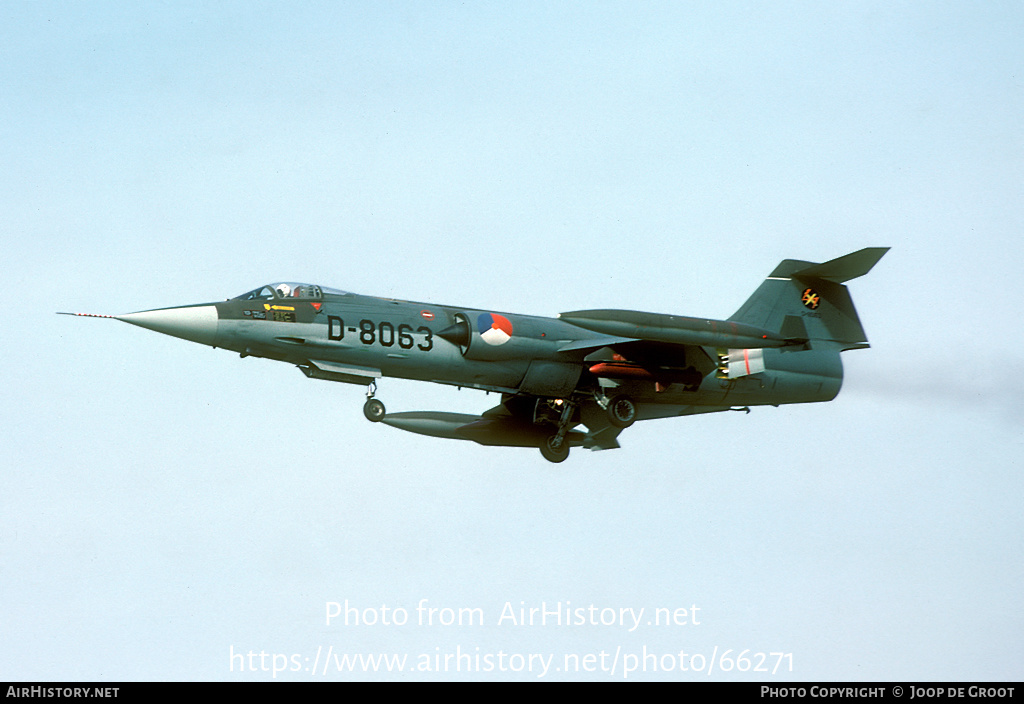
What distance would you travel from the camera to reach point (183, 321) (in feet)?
82.1

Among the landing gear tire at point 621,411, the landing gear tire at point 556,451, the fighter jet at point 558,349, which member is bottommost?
the landing gear tire at point 556,451

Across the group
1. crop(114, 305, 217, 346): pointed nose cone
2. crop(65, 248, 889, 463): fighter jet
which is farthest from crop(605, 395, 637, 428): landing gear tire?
crop(114, 305, 217, 346): pointed nose cone

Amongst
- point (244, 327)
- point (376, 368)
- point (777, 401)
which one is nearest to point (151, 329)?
point (244, 327)

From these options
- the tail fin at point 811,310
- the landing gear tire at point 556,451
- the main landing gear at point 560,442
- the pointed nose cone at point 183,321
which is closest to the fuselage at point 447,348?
the pointed nose cone at point 183,321

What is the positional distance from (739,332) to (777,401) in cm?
444

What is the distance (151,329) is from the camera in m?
25.0

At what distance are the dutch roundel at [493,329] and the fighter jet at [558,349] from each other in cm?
3

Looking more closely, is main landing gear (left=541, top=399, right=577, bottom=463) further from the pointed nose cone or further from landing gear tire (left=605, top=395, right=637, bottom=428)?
the pointed nose cone

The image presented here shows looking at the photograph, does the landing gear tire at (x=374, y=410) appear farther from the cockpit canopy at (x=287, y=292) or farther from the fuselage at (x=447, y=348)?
the cockpit canopy at (x=287, y=292)

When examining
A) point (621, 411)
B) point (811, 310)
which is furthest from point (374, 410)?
point (811, 310)

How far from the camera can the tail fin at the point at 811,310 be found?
98.3ft
